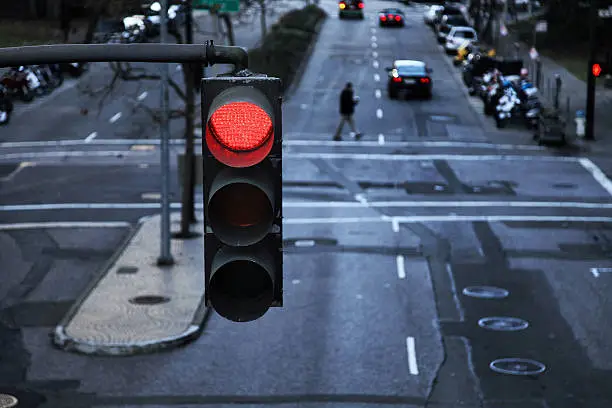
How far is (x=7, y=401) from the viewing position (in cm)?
1639

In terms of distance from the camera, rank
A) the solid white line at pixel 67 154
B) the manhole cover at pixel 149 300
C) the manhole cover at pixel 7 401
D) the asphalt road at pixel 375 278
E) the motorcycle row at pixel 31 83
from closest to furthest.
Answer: the manhole cover at pixel 7 401
the asphalt road at pixel 375 278
the manhole cover at pixel 149 300
the solid white line at pixel 67 154
the motorcycle row at pixel 31 83

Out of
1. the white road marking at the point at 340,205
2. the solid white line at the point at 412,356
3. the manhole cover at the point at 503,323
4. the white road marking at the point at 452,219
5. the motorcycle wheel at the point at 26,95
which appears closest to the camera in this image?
the solid white line at the point at 412,356

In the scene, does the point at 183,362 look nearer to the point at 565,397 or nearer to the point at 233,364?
the point at 233,364

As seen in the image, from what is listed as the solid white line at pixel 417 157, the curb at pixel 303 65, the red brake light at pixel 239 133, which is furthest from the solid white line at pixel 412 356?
the curb at pixel 303 65

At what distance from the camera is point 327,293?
2206 centimetres

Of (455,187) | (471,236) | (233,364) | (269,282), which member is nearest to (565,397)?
(233,364)

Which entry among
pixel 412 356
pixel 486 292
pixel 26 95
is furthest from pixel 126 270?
pixel 26 95

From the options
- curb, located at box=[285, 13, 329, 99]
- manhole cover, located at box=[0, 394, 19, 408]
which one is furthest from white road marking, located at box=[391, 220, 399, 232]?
curb, located at box=[285, 13, 329, 99]

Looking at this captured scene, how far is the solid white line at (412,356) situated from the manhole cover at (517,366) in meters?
1.09

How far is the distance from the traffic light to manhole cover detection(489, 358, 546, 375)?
1299 cm

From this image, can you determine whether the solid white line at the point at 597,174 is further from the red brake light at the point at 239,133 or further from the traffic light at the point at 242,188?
the red brake light at the point at 239,133

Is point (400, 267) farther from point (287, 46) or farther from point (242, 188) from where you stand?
point (287, 46)

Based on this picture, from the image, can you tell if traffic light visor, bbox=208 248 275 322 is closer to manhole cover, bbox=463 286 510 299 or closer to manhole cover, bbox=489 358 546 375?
manhole cover, bbox=489 358 546 375

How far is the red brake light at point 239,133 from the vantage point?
489 centimetres
